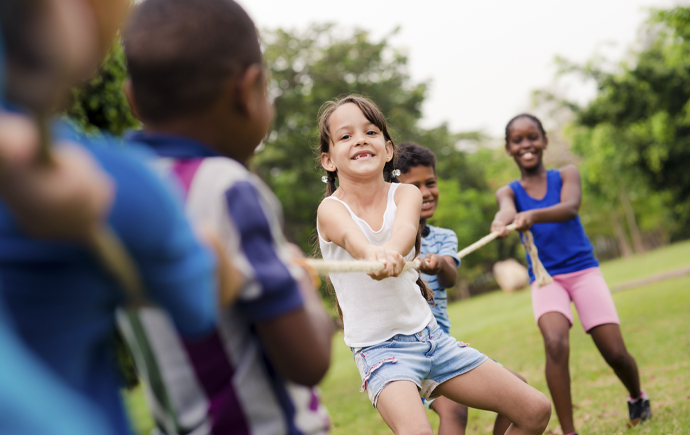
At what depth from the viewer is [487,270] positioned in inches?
2000

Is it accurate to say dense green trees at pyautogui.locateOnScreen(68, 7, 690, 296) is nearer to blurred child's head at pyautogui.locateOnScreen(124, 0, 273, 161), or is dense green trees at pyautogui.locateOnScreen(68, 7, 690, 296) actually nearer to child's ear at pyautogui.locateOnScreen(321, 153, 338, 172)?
child's ear at pyautogui.locateOnScreen(321, 153, 338, 172)

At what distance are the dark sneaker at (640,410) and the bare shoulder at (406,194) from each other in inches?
114

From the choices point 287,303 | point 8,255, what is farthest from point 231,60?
point 8,255

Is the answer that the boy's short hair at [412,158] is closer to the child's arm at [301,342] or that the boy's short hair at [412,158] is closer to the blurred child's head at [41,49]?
the child's arm at [301,342]

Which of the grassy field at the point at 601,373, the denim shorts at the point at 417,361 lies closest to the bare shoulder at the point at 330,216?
the denim shorts at the point at 417,361

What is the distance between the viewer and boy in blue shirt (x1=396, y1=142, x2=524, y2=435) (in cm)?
389

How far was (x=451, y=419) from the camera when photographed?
3.90 m

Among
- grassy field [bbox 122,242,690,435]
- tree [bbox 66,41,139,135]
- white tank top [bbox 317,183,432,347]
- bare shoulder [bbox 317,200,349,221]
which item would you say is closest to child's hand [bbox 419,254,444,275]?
white tank top [bbox 317,183,432,347]

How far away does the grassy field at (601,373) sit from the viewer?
505 centimetres

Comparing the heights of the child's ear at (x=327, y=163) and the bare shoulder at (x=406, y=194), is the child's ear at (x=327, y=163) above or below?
above

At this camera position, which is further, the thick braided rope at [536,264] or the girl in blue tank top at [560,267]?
A: the thick braided rope at [536,264]

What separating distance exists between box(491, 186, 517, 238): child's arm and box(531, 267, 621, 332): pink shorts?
0.53 m

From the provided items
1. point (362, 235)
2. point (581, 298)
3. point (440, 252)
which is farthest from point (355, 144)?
point (581, 298)

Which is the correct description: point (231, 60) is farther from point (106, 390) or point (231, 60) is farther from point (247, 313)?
point (106, 390)
